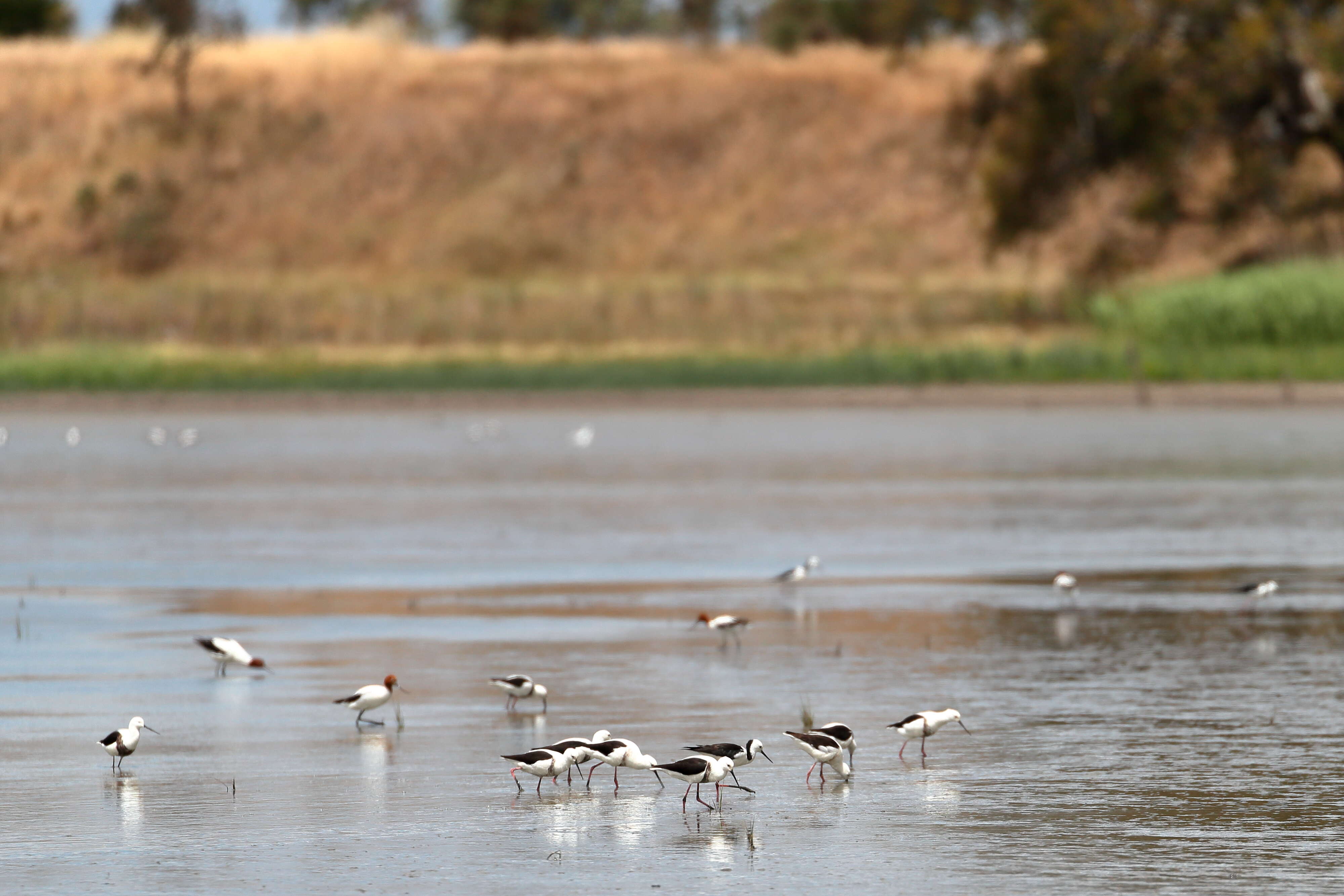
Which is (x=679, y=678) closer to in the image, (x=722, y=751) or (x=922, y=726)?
(x=922, y=726)

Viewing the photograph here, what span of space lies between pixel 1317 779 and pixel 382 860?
4.15 meters

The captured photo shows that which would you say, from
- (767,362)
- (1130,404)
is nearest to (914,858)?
(1130,404)

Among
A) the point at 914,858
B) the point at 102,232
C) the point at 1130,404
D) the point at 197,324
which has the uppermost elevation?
the point at 102,232

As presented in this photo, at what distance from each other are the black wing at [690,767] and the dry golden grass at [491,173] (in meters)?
67.7

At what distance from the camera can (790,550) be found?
22188 millimetres

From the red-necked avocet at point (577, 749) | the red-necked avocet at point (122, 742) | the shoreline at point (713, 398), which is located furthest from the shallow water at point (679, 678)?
the shoreline at point (713, 398)

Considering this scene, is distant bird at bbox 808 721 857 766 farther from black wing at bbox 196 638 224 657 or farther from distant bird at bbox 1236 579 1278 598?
distant bird at bbox 1236 579 1278 598

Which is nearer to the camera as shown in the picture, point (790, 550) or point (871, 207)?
point (790, 550)

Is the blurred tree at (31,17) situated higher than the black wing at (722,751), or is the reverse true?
the blurred tree at (31,17)

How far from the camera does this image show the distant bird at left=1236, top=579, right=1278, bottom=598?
16.7 m

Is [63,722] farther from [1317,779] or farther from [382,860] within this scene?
[1317,779]

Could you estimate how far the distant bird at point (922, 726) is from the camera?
11.1 m

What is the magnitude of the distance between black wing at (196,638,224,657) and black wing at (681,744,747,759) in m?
4.69

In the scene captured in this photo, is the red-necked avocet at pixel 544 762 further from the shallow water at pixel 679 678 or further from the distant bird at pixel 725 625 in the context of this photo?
the distant bird at pixel 725 625
